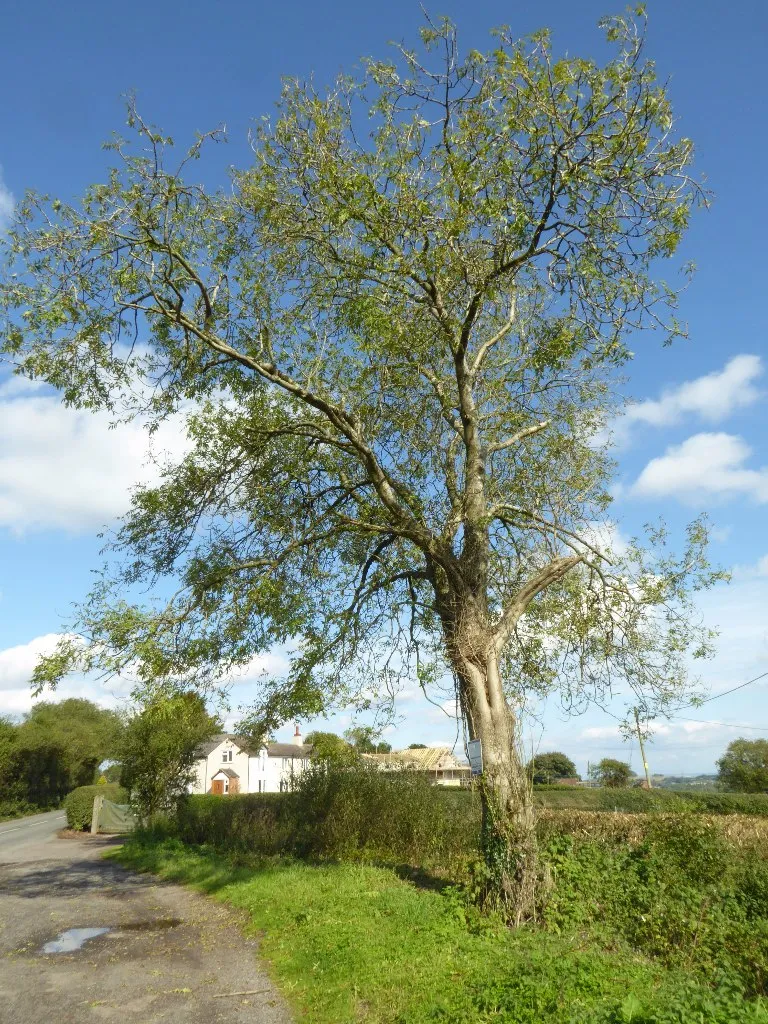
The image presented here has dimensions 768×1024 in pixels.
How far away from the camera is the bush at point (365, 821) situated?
15.4 metres

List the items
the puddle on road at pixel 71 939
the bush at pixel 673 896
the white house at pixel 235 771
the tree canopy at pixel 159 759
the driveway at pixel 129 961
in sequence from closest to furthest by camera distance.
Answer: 1. the driveway at pixel 129 961
2. the bush at pixel 673 896
3. the puddle on road at pixel 71 939
4. the tree canopy at pixel 159 759
5. the white house at pixel 235 771

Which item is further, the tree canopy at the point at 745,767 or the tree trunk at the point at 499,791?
the tree canopy at the point at 745,767

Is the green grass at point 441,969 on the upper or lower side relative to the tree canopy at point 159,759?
lower

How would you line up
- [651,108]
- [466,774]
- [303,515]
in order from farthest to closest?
[303,515] → [466,774] → [651,108]

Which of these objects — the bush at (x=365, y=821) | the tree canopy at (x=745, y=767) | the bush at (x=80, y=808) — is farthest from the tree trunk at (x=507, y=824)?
the tree canopy at (x=745, y=767)

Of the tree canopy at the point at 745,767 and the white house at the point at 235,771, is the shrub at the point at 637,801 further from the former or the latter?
the white house at the point at 235,771

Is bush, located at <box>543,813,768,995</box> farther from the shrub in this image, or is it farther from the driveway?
the shrub

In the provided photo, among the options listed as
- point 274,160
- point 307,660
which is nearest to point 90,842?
point 307,660

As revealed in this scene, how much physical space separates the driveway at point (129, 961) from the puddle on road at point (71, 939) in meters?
0.10

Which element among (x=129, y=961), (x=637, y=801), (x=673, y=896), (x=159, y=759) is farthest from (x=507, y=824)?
(x=637, y=801)

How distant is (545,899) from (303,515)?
741 cm

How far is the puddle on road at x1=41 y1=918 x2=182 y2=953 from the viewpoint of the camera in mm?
9141

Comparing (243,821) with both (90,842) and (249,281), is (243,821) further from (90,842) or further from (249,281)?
(249,281)

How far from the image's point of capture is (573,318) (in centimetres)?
1124
